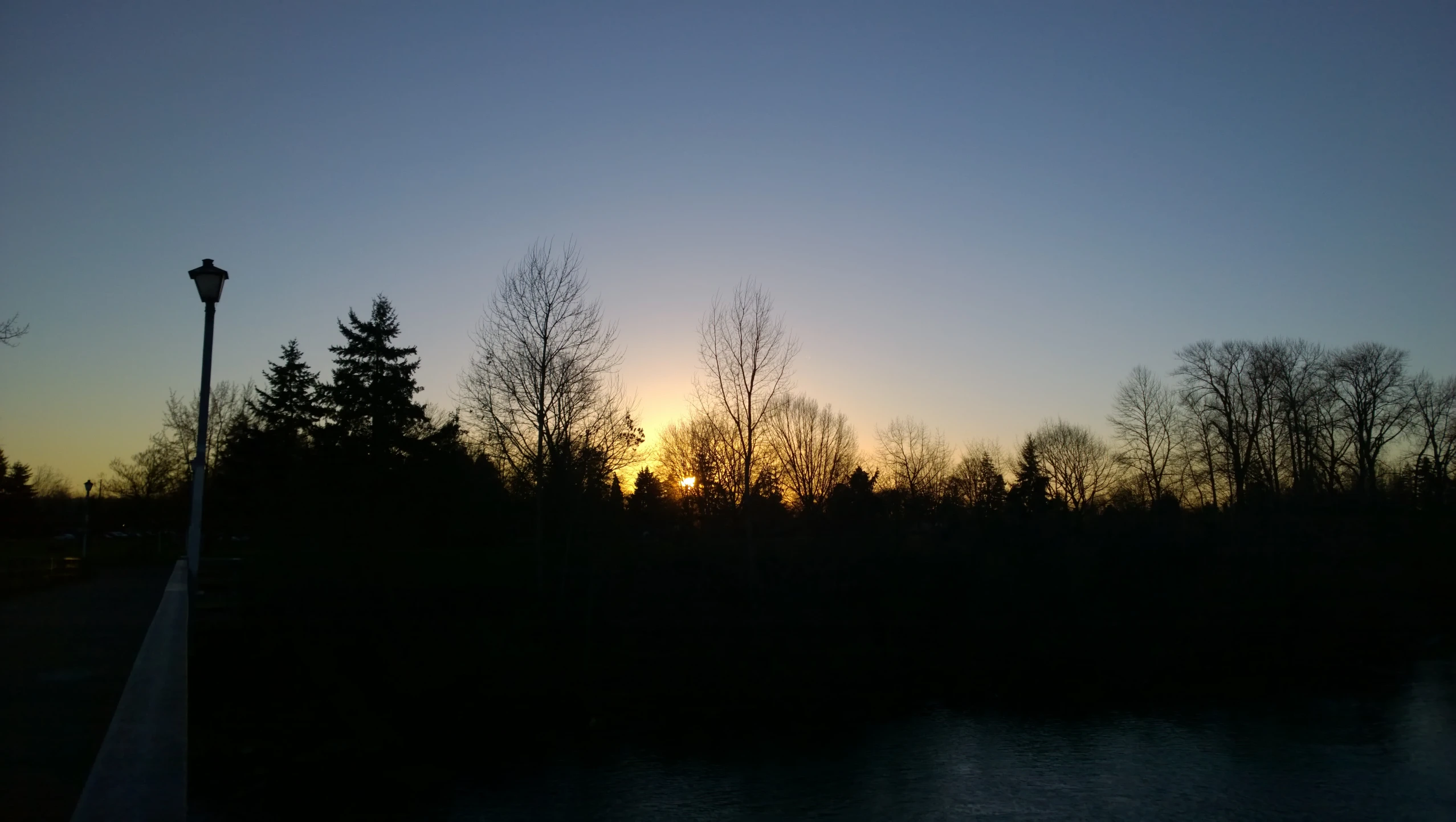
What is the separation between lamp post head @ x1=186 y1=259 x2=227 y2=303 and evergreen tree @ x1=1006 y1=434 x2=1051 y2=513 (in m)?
29.2

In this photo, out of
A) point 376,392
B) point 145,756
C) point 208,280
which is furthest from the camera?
point 376,392

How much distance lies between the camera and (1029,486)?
5228 centimetres

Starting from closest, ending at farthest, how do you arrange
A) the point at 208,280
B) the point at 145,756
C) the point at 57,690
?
the point at 145,756 < the point at 57,690 < the point at 208,280

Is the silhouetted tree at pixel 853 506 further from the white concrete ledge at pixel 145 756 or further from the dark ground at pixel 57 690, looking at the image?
the white concrete ledge at pixel 145 756

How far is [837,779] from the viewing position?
11930 mm

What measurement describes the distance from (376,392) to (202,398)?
28.4 metres

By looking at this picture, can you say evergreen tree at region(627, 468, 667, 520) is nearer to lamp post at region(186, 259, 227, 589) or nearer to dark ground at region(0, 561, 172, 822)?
dark ground at region(0, 561, 172, 822)

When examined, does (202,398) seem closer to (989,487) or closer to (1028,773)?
(1028,773)

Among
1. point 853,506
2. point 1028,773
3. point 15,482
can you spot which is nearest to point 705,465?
point 853,506

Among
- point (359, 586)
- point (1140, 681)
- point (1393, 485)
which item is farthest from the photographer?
point (1393, 485)

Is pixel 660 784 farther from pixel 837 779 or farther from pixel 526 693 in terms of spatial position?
pixel 526 693

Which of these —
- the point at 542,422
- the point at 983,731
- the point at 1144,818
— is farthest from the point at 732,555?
the point at 1144,818

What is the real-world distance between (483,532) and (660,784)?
27744 millimetres

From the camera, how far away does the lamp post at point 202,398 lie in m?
11.2
